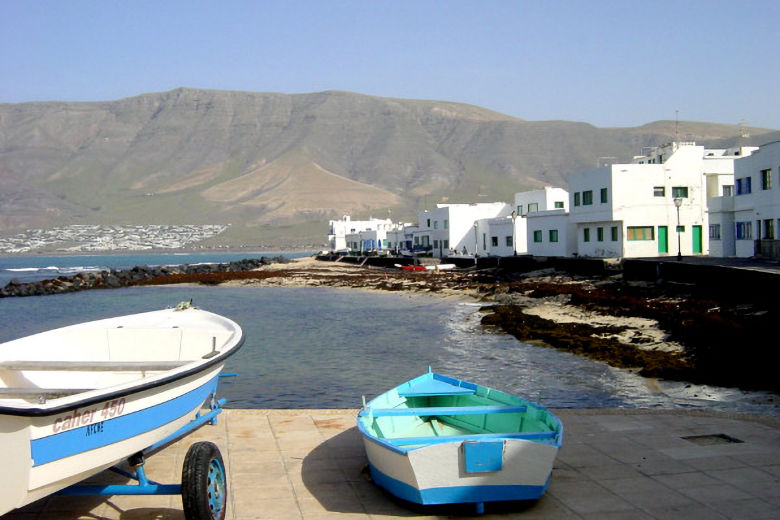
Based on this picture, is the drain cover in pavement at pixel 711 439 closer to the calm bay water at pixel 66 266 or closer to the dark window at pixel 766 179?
the dark window at pixel 766 179

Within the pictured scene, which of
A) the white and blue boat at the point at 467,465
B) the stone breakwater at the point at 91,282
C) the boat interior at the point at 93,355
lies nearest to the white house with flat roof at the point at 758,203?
the boat interior at the point at 93,355

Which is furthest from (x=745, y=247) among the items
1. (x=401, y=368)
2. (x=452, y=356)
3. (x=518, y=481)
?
(x=518, y=481)

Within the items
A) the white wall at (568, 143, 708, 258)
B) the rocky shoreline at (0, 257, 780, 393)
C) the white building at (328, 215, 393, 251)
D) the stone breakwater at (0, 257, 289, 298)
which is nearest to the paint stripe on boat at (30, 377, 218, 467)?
the rocky shoreline at (0, 257, 780, 393)

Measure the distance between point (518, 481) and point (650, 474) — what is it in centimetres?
179

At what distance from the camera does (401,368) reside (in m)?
19.7

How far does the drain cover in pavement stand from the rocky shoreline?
18.2ft

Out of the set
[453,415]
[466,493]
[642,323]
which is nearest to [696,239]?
[642,323]

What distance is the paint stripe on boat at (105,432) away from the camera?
6008 millimetres

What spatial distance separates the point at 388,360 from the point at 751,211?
74.7 feet

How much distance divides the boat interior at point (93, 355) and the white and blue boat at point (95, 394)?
1 cm

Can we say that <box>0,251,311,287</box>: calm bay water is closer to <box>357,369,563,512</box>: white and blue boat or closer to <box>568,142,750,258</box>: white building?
<box>568,142,750,258</box>: white building

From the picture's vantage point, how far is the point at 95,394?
6.44 meters

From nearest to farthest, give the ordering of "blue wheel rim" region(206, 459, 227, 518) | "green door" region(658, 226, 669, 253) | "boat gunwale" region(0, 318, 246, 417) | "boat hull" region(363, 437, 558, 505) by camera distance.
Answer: "boat gunwale" region(0, 318, 246, 417), "blue wheel rim" region(206, 459, 227, 518), "boat hull" region(363, 437, 558, 505), "green door" region(658, 226, 669, 253)

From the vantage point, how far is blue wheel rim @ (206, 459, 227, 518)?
6730mm
